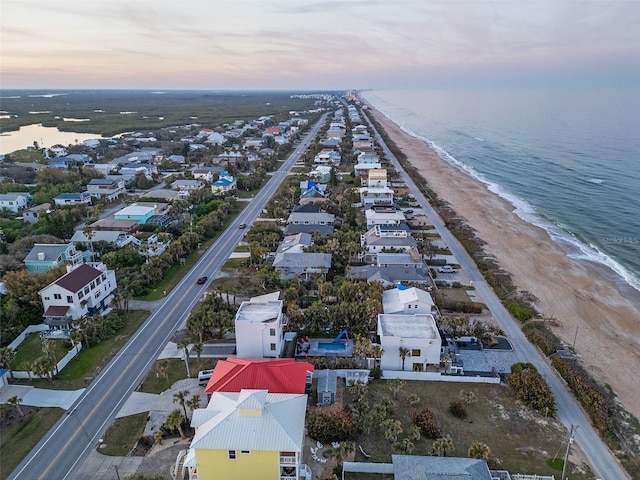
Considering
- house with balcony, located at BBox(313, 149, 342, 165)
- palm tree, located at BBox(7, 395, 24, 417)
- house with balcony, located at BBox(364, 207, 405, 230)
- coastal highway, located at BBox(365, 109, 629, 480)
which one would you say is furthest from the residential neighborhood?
house with balcony, located at BBox(313, 149, 342, 165)

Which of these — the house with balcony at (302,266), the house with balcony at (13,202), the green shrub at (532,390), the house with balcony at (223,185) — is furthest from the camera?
the house with balcony at (223,185)

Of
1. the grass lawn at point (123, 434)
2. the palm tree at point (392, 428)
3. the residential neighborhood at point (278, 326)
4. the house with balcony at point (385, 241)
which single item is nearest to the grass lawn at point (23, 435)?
the residential neighborhood at point (278, 326)

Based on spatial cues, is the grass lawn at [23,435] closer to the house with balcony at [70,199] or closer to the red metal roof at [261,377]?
the red metal roof at [261,377]

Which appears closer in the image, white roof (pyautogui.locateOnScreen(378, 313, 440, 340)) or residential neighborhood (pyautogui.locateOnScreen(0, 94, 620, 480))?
residential neighborhood (pyautogui.locateOnScreen(0, 94, 620, 480))

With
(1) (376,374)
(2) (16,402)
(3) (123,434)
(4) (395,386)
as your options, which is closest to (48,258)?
(2) (16,402)

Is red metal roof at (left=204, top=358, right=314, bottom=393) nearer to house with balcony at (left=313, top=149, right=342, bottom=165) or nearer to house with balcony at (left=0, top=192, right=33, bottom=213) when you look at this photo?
house with balcony at (left=0, top=192, right=33, bottom=213)

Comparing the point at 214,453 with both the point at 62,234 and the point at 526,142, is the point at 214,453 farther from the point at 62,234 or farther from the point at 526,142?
the point at 526,142
